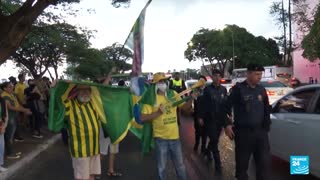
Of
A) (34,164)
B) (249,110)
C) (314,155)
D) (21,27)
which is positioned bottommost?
(34,164)

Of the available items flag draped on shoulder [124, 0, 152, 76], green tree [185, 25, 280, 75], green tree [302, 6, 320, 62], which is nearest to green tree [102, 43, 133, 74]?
flag draped on shoulder [124, 0, 152, 76]

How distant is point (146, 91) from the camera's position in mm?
6945

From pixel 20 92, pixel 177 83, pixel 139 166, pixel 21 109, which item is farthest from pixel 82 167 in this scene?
pixel 177 83

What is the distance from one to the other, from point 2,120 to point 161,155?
4.28 meters

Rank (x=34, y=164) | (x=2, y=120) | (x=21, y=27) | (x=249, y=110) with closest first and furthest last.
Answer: (x=249, y=110) < (x=2, y=120) < (x=34, y=164) < (x=21, y=27)

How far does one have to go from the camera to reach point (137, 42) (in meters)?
6.75

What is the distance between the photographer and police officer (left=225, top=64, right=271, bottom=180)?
6.57 metres

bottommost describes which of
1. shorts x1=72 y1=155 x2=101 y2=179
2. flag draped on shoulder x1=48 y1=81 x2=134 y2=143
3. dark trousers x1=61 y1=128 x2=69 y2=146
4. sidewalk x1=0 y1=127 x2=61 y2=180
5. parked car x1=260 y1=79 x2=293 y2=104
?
sidewalk x1=0 y1=127 x2=61 y2=180

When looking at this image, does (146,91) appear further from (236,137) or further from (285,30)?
(285,30)

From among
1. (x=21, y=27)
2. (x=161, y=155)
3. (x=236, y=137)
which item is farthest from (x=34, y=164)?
(x=236, y=137)

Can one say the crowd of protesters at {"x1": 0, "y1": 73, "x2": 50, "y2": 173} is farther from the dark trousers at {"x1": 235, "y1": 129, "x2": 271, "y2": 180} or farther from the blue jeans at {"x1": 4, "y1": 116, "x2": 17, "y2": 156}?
the dark trousers at {"x1": 235, "y1": 129, "x2": 271, "y2": 180}

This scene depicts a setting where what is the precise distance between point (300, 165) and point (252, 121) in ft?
5.60

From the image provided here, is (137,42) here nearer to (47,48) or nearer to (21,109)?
(21,109)

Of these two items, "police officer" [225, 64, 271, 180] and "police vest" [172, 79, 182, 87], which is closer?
"police officer" [225, 64, 271, 180]
